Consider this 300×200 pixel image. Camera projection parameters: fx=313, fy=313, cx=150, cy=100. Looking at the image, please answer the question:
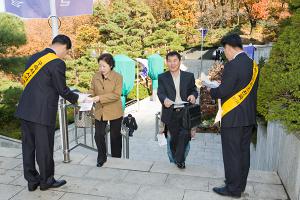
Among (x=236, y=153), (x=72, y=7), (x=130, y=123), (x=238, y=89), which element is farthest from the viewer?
(x=130, y=123)

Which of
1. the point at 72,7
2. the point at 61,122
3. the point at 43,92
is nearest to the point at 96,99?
the point at 61,122

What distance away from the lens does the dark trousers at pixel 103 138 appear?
4203 millimetres

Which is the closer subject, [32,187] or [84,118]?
[32,187]

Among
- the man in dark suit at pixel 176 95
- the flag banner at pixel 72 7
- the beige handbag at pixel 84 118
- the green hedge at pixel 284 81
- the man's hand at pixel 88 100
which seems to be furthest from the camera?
the flag banner at pixel 72 7

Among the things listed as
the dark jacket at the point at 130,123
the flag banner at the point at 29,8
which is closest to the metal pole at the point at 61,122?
the flag banner at the point at 29,8

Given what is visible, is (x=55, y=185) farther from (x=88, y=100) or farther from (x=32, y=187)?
(x=88, y=100)

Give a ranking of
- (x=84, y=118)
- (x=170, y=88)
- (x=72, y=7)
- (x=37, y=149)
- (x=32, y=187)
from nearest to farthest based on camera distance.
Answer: (x=37, y=149) → (x=32, y=187) → (x=170, y=88) → (x=84, y=118) → (x=72, y=7)

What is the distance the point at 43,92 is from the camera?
3295 mm

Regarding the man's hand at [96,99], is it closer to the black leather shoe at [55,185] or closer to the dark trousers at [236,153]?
the black leather shoe at [55,185]

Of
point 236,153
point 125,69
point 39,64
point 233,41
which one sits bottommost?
Answer: point 236,153

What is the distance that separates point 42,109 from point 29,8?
1.96 m

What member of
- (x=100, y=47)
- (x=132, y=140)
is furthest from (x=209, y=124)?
(x=100, y=47)

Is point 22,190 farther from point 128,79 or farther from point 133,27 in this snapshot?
point 133,27

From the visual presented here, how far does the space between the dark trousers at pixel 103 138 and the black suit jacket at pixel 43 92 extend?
938mm
